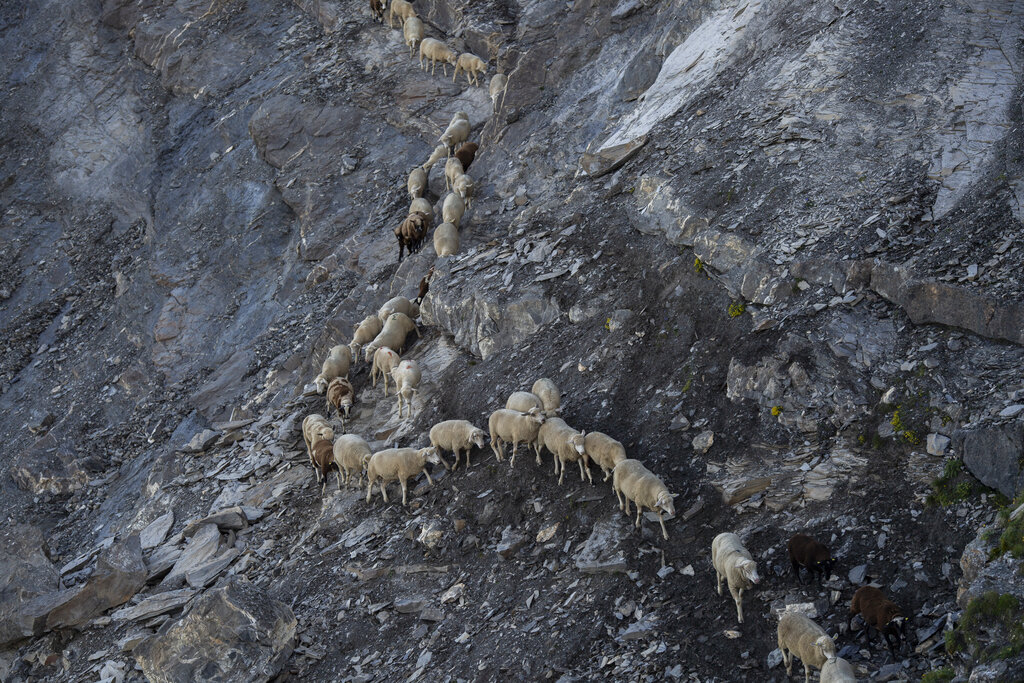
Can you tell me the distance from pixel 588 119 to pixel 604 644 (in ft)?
37.5

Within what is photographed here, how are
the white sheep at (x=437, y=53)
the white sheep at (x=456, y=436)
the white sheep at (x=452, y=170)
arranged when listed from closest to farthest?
the white sheep at (x=456, y=436) → the white sheep at (x=452, y=170) → the white sheep at (x=437, y=53)

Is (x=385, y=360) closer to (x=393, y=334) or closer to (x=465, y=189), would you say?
(x=393, y=334)

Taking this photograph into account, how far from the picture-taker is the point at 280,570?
12.7m

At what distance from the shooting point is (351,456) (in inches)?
530

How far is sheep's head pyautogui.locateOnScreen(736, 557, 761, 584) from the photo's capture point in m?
8.32

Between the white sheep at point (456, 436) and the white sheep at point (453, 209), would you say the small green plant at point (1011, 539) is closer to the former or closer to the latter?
the white sheep at point (456, 436)

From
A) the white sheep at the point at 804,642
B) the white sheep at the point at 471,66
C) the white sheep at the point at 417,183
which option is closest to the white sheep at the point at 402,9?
the white sheep at the point at 471,66

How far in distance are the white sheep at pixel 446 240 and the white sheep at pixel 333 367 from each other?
2.53 metres

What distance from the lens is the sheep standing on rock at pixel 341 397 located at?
15516 millimetres

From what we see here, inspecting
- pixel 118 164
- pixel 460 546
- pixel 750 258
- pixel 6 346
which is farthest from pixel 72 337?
pixel 750 258

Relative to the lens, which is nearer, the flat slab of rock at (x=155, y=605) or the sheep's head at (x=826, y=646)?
the sheep's head at (x=826, y=646)

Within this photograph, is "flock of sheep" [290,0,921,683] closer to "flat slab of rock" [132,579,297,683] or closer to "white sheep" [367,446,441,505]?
"white sheep" [367,446,441,505]

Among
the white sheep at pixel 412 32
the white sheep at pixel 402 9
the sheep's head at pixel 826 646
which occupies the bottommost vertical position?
the sheep's head at pixel 826 646

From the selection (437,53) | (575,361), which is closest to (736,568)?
(575,361)
